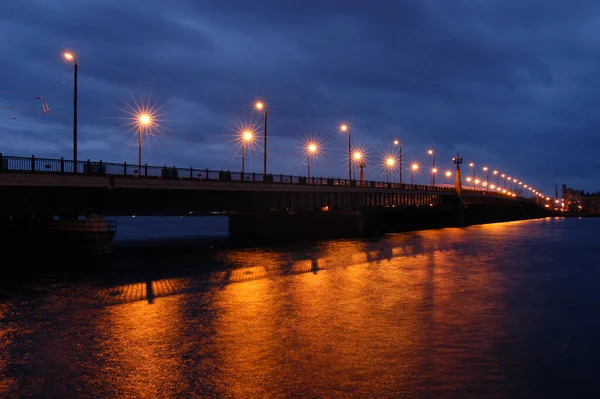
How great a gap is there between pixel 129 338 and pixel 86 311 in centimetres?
547

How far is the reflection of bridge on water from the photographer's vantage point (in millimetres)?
24000

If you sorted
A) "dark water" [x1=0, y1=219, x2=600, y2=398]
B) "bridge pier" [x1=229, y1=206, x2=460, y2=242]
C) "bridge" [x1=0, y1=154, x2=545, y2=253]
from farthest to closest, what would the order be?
"bridge pier" [x1=229, y1=206, x2=460, y2=242] < "bridge" [x1=0, y1=154, x2=545, y2=253] < "dark water" [x1=0, y1=219, x2=600, y2=398]

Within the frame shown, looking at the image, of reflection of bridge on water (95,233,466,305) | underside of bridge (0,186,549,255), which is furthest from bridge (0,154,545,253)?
reflection of bridge on water (95,233,466,305)

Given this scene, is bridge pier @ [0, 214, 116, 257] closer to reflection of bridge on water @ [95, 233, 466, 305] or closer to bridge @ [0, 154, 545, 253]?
bridge @ [0, 154, 545, 253]

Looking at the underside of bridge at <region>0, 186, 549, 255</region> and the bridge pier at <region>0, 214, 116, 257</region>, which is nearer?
the underside of bridge at <region>0, 186, 549, 255</region>

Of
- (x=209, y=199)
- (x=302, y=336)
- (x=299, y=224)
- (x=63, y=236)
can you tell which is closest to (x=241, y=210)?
(x=209, y=199)

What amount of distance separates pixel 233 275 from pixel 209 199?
2183cm

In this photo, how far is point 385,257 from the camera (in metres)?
41.8

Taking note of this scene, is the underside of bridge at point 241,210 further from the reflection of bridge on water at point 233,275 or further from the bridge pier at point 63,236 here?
the reflection of bridge on water at point 233,275

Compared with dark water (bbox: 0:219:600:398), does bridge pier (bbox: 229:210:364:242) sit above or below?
above

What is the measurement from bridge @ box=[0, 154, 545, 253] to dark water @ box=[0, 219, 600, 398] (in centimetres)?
1145

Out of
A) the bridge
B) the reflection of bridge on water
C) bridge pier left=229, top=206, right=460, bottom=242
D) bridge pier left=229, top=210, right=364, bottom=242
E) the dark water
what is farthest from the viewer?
bridge pier left=229, top=210, right=364, bottom=242

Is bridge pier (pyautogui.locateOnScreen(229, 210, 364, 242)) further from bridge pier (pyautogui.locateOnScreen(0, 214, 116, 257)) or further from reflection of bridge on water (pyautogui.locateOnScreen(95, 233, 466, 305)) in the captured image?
bridge pier (pyautogui.locateOnScreen(0, 214, 116, 257))

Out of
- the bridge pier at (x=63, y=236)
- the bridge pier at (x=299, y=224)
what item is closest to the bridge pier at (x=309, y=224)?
the bridge pier at (x=299, y=224)
